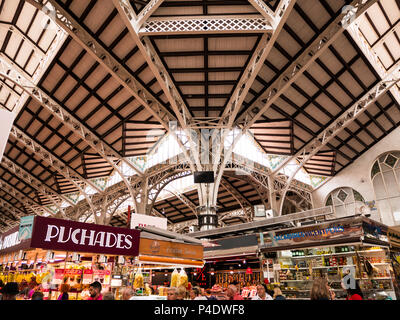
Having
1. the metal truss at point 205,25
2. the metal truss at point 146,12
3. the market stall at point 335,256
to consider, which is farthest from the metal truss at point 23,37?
the market stall at point 335,256

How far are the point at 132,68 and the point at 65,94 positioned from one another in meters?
4.97

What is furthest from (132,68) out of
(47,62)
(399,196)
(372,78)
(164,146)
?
(399,196)

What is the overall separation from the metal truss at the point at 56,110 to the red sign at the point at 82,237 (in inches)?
444

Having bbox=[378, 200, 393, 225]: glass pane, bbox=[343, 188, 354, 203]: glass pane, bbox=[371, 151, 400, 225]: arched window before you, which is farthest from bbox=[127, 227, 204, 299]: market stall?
bbox=[343, 188, 354, 203]: glass pane

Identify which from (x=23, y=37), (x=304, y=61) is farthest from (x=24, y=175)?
(x=304, y=61)

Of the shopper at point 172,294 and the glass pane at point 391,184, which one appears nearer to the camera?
the shopper at point 172,294

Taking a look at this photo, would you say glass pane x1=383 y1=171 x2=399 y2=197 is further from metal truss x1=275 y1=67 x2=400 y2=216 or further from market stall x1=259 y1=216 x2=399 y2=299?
market stall x1=259 y1=216 x2=399 y2=299

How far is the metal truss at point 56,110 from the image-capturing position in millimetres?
14836

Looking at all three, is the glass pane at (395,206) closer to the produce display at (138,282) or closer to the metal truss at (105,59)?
the metal truss at (105,59)

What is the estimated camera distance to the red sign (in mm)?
6027

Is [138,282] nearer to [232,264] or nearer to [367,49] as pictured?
[232,264]

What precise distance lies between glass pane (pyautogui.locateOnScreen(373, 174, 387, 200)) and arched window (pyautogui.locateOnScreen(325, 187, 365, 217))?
3.67 feet
